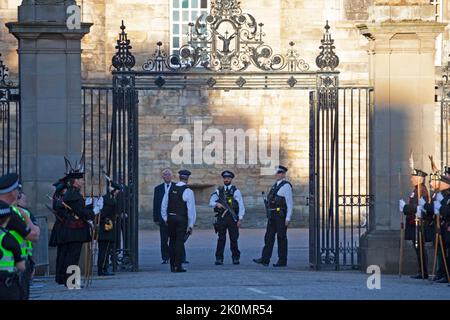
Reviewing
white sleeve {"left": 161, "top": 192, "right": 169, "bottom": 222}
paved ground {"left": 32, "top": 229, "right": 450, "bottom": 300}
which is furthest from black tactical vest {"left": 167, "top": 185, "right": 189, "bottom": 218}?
paved ground {"left": 32, "top": 229, "right": 450, "bottom": 300}

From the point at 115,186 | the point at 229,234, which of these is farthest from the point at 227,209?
the point at 115,186

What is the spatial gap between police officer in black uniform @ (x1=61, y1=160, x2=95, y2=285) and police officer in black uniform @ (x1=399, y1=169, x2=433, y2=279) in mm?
4525

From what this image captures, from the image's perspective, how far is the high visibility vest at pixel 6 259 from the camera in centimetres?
A: 1341

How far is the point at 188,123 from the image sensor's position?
3228cm

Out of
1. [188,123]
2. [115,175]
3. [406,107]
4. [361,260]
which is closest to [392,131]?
[406,107]

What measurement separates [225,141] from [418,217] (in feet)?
38.8

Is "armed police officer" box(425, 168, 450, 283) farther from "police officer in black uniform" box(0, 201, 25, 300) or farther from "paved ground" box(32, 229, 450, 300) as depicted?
"police officer in black uniform" box(0, 201, 25, 300)

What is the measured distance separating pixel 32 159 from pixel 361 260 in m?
4.99

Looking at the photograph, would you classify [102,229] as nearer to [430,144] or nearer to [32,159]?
[32,159]

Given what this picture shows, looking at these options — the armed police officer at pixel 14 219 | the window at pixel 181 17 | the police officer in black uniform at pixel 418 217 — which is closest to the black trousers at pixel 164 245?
the police officer in black uniform at pixel 418 217

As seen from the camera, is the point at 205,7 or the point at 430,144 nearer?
the point at 430,144

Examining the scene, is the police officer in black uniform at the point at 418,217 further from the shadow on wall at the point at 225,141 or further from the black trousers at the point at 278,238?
the shadow on wall at the point at 225,141

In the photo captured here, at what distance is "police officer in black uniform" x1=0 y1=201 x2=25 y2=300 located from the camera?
13.4m

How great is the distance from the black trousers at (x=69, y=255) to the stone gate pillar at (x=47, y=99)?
4.14 feet
